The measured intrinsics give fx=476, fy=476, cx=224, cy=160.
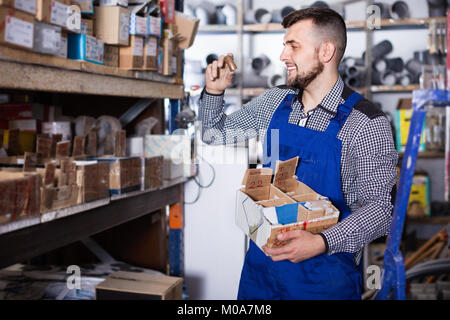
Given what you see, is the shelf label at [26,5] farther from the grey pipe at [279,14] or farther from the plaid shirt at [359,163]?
the grey pipe at [279,14]

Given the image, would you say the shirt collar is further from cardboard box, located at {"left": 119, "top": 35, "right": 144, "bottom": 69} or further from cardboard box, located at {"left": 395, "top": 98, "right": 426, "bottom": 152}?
cardboard box, located at {"left": 395, "top": 98, "right": 426, "bottom": 152}

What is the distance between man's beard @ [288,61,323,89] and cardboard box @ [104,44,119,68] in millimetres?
977

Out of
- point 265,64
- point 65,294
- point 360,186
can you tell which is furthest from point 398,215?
point 265,64

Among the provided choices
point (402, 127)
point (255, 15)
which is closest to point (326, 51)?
point (402, 127)

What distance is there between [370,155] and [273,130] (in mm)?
321

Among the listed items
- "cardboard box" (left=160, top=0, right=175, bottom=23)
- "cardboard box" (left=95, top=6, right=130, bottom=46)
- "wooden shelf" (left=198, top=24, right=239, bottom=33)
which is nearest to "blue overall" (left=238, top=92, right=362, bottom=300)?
"cardboard box" (left=95, top=6, right=130, bottom=46)

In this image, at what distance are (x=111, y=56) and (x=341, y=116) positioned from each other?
1.12m

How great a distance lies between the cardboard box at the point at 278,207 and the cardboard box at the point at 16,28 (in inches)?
31.5

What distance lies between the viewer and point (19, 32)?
1447 millimetres

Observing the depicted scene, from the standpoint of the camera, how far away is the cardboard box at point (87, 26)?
1813 millimetres

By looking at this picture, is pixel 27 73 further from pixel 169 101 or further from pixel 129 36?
pixel 169 101

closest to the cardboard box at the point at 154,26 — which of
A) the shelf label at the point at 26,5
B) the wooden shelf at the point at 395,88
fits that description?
the shelf label at the point at 26,5
